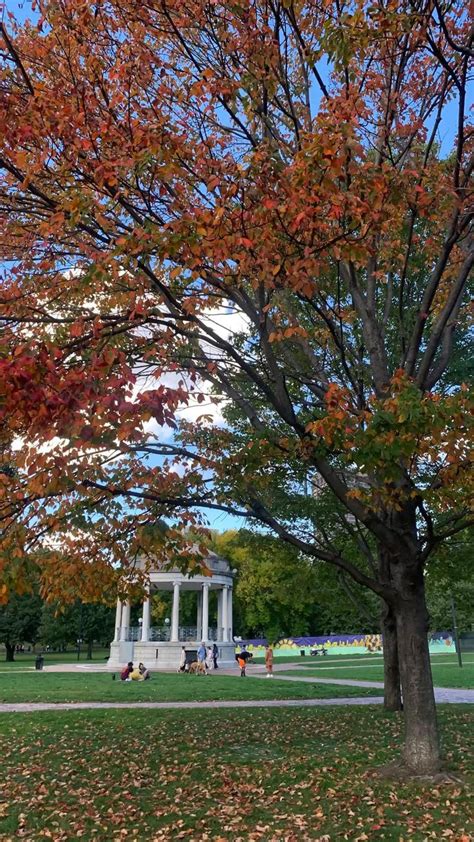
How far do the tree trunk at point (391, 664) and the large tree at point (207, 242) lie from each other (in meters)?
5.03

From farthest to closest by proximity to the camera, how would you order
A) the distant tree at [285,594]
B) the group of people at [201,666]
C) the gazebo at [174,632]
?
the gazebo at [174,632] → the group of people at [201,666] → the distant tree at [285,594]

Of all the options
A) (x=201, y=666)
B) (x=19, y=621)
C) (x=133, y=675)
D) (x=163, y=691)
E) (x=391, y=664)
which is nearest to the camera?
(x=391, y=664)

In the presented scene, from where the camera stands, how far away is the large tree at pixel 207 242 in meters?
5.38

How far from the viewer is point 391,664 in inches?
498

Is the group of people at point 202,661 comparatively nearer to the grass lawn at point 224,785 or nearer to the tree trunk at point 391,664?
the tree trunk at point 391,664

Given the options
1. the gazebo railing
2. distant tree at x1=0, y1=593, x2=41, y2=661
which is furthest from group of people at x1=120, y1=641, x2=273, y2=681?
distant tree at x1=0, y1=593, x2=41, y2=661

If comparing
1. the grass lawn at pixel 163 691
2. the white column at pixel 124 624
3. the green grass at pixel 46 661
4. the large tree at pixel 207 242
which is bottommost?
the green grass at pixel 46 661

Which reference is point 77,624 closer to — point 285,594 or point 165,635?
point 165,635

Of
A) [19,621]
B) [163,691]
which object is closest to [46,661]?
[19,621]

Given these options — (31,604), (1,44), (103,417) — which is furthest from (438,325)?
(31,604)

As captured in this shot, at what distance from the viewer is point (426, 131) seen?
8.46 meters

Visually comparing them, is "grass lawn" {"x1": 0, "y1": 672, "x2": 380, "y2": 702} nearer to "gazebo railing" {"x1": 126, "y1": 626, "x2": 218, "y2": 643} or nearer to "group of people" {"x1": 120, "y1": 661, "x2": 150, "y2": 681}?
"group of people" {"x1": 120, "y1": 661, "x2": 150, "y2": 681}

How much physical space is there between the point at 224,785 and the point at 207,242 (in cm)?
554

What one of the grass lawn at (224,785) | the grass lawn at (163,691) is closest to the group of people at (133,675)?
the grass lawn at (163,691)
